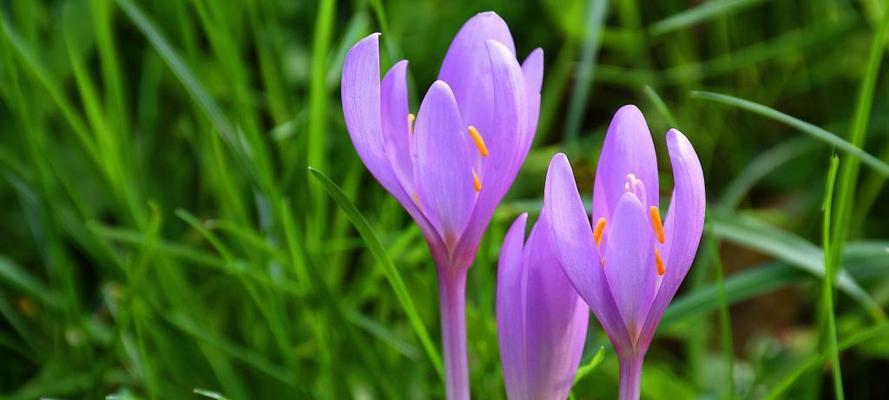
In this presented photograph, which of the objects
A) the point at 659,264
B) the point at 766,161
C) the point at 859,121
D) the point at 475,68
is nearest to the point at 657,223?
the point at 659,264

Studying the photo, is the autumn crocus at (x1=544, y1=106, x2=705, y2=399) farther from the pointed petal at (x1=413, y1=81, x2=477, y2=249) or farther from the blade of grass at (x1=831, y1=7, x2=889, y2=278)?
the blade of grass at (x1=831, y1=7, x2=889, y2=278)

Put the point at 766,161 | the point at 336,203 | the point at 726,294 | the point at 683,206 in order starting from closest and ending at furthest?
the point at 683,206 → the point at 336,203 → the point at 726,294 → the point at 766,161

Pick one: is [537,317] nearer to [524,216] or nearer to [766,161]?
[524,216]

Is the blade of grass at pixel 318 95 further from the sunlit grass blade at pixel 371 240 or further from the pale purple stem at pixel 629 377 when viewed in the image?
the pale purple stem at pixel 629 377

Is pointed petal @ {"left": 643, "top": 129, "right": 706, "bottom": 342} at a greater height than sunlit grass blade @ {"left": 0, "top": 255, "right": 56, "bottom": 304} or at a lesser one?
greater

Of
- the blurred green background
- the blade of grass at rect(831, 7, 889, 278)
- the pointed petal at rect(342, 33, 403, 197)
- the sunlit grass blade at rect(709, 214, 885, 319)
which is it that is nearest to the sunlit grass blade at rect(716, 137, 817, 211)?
the blurred green background
